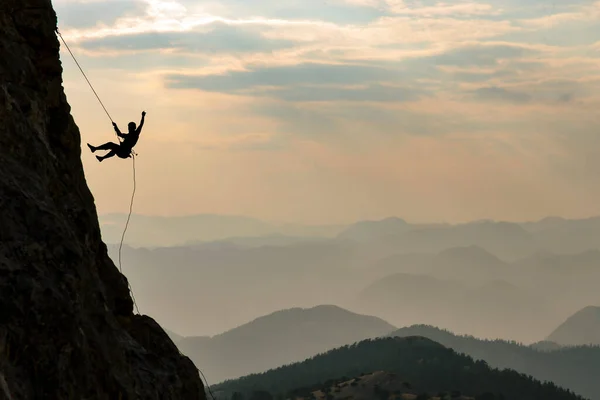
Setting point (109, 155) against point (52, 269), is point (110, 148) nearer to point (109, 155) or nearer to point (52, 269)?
point (109, 155)

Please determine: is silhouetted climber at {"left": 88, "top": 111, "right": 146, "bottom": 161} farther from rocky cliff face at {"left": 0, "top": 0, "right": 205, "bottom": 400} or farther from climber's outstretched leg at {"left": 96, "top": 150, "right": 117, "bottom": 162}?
rocky cliff face at {"left": 0, "top": 0, "right": 205, "bottom": 400}

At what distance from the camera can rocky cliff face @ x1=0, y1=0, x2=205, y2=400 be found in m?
17.3

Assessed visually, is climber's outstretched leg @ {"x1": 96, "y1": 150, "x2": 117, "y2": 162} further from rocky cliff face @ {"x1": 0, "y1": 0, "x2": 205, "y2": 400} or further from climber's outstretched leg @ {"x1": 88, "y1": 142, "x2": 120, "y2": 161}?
rocky cliff face @ {"x1": 0, "y1": 0, "x2": 205, "y2": 400}

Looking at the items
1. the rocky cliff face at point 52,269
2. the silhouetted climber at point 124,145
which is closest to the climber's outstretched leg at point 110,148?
the silhouetted climber at point 124,145

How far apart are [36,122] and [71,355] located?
9.65 meters

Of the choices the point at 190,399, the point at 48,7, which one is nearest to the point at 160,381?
the point at 190,399

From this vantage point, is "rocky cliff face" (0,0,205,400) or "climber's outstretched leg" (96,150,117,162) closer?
"rocky cliff face" (0,0,205,400)

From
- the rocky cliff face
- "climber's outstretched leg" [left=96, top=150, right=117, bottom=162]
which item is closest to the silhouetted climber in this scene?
"climber's outstretched leg" [left=96, top=150, right=117, bottom=162]

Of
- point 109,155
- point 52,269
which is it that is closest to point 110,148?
point 109,155

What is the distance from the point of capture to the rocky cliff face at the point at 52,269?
17328mm

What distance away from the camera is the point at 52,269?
767 inches

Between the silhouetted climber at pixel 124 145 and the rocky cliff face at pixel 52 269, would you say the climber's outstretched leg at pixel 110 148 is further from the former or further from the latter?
the rocky cliff face at pixel 52 269

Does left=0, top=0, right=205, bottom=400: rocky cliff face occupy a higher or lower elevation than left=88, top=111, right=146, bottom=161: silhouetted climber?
lower

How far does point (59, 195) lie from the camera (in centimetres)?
2478
